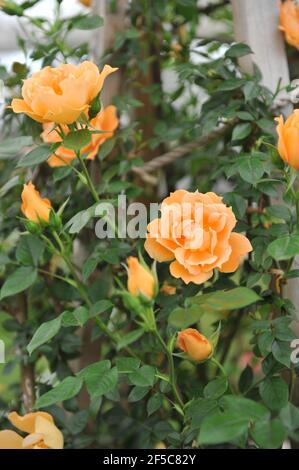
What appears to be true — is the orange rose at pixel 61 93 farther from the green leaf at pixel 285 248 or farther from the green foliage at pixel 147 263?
the green leaf at pixel 285 248

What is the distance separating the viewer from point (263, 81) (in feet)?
3.26

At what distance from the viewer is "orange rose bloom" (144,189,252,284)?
70 cm

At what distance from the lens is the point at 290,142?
701 millimetres

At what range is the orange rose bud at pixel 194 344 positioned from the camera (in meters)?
0.70

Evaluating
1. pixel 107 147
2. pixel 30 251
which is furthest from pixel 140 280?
pixel 107 147

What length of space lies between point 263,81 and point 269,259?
323mm

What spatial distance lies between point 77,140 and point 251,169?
0.68ft

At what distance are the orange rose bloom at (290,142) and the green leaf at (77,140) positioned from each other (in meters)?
0.21

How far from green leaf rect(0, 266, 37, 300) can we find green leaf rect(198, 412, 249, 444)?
1.13ft

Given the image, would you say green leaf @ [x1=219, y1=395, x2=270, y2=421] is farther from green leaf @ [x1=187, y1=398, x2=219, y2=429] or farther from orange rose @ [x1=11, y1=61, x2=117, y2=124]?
orange rose @ [x1=11, y1=61, x2=117, y2=124]

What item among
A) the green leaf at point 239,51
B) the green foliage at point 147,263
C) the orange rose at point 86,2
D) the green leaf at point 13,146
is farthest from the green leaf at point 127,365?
the orange rose at point 86,2
